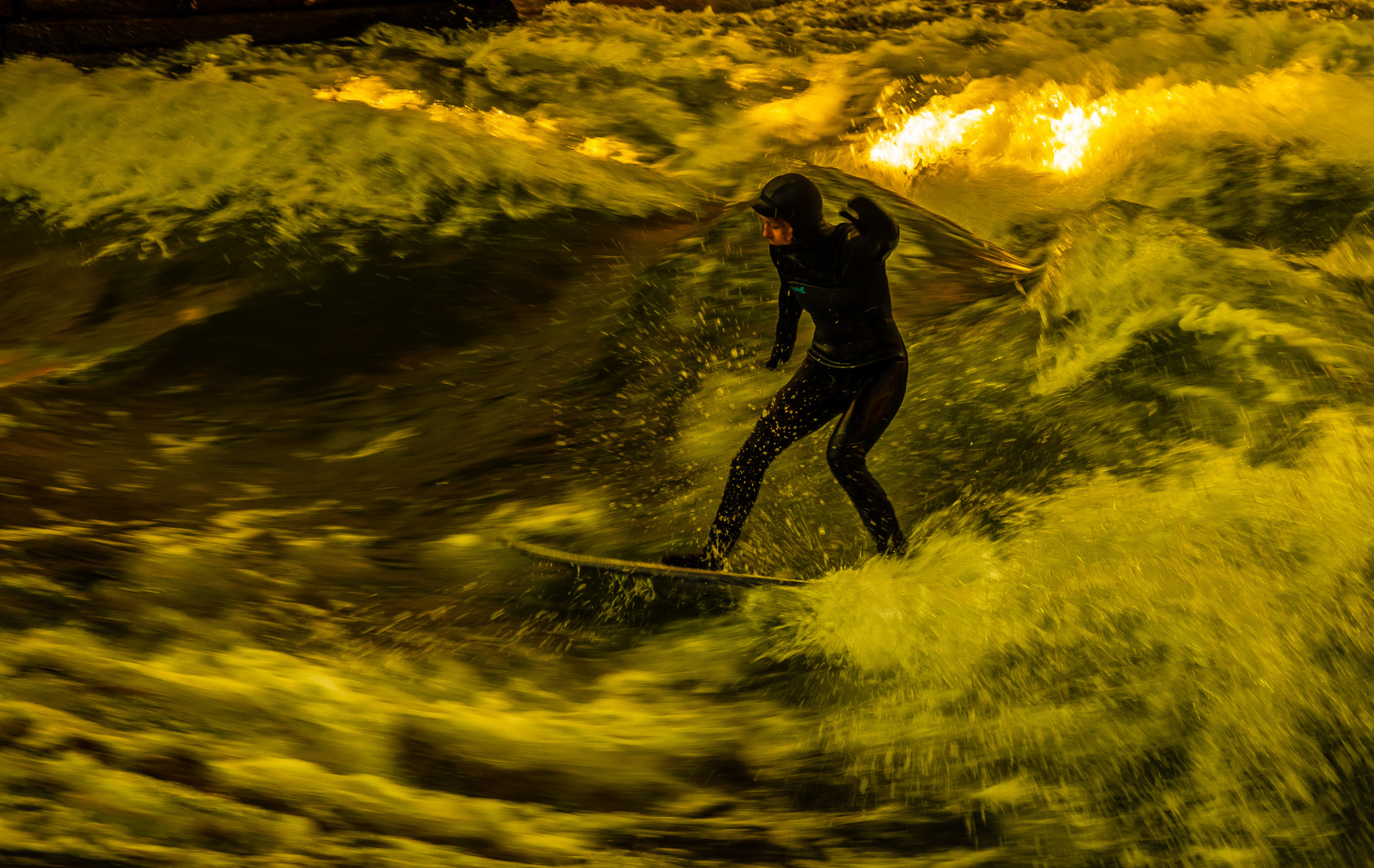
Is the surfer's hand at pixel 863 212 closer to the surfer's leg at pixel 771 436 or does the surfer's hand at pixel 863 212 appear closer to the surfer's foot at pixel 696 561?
the surfer's leg at pixel 771 436

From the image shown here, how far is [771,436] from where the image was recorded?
13.2ft

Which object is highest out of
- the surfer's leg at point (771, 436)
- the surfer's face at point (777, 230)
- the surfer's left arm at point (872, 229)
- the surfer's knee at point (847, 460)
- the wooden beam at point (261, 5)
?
the wooden beam at point (261, 5)

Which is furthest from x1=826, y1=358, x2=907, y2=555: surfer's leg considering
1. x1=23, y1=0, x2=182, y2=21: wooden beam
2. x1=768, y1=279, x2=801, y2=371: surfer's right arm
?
x1=23, y1=0, x2=182, y2=21: wooden beam

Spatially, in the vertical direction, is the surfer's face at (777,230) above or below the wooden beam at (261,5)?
below

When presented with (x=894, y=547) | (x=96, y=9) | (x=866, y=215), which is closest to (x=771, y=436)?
(x=894, y=547)

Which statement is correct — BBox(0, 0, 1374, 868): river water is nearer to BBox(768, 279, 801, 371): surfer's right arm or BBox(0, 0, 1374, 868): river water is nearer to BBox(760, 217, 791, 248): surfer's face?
BBox(768, 279, 801, 371): surfer's right arm

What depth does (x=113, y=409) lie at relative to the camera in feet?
21.7

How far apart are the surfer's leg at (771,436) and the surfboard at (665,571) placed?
0.17ft

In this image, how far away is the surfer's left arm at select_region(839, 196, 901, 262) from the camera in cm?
347

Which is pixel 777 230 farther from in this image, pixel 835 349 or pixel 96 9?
pixel 96 9

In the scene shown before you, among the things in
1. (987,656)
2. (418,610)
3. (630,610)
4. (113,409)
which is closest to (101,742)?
(418,610)

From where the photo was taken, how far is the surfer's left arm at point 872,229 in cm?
347

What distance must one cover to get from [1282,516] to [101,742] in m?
4.28

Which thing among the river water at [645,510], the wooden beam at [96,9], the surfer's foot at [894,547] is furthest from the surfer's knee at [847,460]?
the wooden beam at [96,9]
